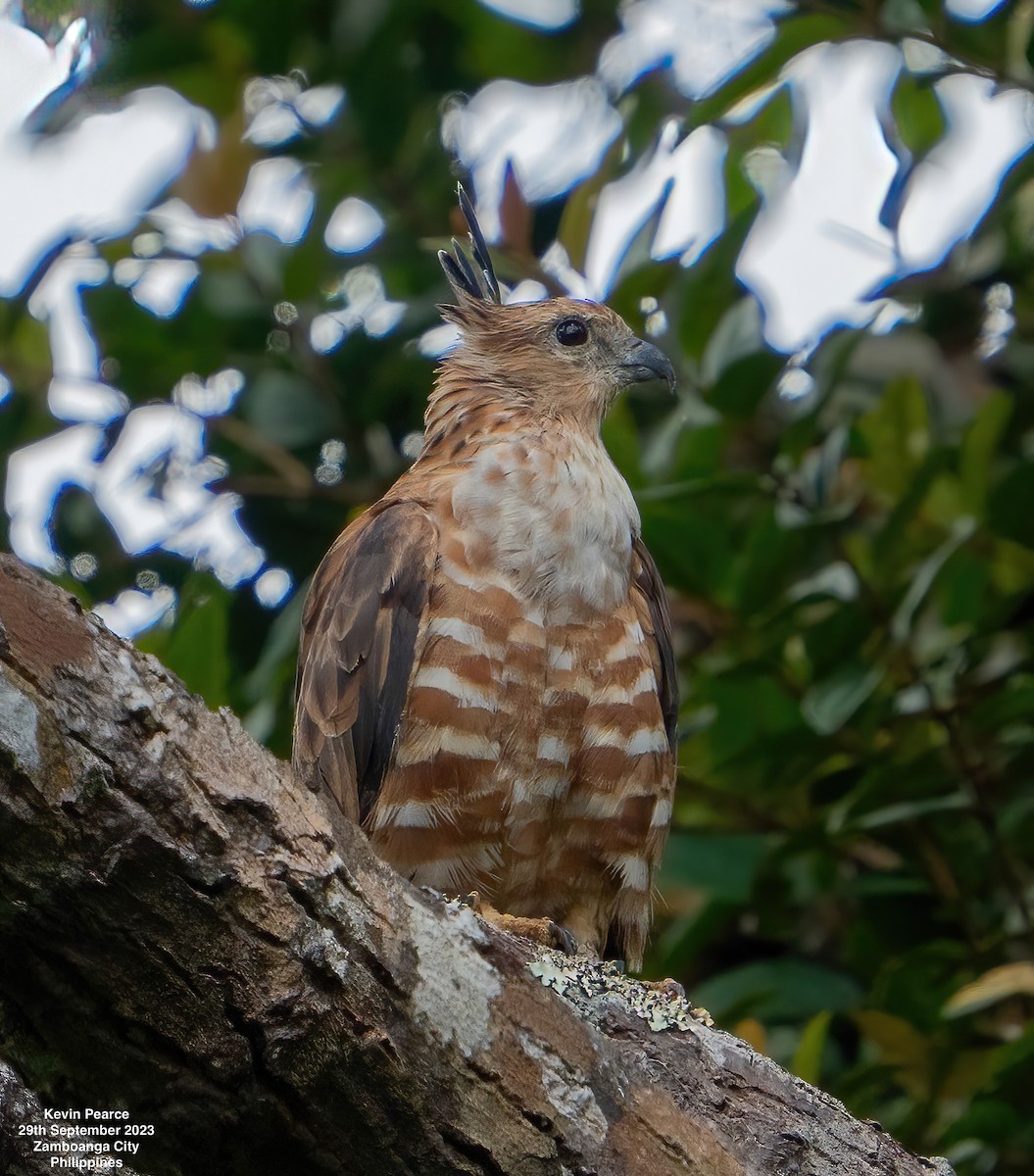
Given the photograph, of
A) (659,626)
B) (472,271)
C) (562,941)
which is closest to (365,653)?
(659,626)

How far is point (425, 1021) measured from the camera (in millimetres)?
2381

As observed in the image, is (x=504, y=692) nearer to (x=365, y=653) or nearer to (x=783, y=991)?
(x=365, y=653)

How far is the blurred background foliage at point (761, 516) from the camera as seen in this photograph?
15.5 feet

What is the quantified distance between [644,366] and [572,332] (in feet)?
0.99

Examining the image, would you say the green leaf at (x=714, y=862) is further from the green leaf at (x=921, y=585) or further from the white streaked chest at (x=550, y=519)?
the white streaked chest at (x=550, y=519)

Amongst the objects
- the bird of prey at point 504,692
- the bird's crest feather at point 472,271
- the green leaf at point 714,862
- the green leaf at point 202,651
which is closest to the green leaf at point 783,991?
the green leaf at point 714,862

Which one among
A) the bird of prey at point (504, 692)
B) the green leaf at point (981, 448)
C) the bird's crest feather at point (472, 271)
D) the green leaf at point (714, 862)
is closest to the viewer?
the bird of prey at point (504, 692)

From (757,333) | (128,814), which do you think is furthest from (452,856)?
(757,333)

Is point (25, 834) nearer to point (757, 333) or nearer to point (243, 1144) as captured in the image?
point (243, 1144)

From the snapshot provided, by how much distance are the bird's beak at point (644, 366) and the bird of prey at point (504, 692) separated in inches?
25.3

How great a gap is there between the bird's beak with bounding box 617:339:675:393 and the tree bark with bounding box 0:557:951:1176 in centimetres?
283

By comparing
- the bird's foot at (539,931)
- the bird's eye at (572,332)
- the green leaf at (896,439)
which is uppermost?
the bird's eye at (572,332)

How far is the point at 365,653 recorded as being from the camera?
13.1 ft

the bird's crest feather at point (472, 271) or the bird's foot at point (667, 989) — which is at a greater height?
the bird's crest feather at point (472, 271)
